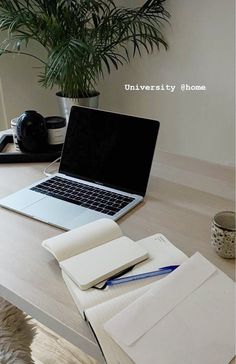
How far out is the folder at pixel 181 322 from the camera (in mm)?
540

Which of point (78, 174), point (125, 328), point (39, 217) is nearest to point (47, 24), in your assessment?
point (78, 174)

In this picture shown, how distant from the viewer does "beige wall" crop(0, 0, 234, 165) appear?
82.7 inches

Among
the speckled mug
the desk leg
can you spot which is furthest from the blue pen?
the desk leg

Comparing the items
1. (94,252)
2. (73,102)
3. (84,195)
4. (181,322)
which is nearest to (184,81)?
(73,102)

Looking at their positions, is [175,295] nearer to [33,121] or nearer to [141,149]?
[141,149]

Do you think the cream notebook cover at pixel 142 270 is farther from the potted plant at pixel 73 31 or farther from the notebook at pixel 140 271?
the potted plant at pixel 73 31

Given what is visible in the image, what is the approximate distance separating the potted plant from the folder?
4.55 ft

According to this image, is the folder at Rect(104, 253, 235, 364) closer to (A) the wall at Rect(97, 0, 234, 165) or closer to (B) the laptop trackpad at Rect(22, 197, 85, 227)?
(B) the laptop trackpad at Rect(22, 197, 85, 227)

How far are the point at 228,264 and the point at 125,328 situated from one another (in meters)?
0.28

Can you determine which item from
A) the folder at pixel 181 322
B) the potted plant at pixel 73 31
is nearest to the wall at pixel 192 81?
the potted plant at pixel 73 31

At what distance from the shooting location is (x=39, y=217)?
3.00 ft

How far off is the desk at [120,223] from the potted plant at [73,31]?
787 mm

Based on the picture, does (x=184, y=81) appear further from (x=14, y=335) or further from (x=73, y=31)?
(x=14, y=335)

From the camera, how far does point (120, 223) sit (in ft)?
2.95
